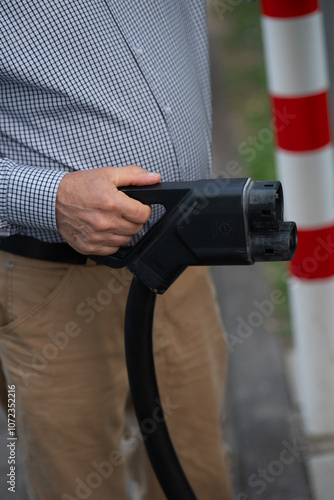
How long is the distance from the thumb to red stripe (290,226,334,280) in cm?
101

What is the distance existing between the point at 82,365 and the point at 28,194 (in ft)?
1.59

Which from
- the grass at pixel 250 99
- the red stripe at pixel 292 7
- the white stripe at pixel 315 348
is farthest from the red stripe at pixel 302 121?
the grass at pixel 250 99

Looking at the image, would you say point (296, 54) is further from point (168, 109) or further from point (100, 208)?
point (100, 208)

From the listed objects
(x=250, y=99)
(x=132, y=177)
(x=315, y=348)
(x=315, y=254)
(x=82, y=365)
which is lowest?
(x=250, y=99)

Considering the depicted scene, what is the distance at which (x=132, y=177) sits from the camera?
1.50 metres

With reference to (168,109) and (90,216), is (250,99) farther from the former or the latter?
(90,216)

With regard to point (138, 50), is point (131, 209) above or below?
below

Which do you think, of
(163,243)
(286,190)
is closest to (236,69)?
(286,190)

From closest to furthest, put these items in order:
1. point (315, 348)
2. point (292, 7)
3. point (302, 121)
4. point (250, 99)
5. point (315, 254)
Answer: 1. point (292, 7)
2. point (302, 121)
3. point (315, 254)
4. point (315, 348)
5. point (250, 99)

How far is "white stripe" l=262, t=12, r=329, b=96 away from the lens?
220 centimetres

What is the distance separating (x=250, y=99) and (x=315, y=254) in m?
3.28

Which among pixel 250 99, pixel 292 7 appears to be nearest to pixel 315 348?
pixel 292 7

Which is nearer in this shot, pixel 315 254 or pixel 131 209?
pixel 131 209

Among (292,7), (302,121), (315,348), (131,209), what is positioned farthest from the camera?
(315,348)
